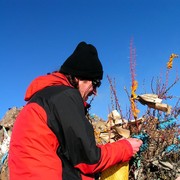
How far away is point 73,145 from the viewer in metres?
2.52

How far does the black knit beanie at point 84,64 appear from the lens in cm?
281

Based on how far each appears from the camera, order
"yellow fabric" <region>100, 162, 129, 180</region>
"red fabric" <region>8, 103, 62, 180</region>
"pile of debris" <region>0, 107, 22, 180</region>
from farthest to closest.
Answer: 1. "pile of debris" <region>0, 107, 22, 180</region>
2. "yellow fabric" <region>100, 162, 129, 180</region>
3. "red fabric" <region>8, 103, 62, 180</region>

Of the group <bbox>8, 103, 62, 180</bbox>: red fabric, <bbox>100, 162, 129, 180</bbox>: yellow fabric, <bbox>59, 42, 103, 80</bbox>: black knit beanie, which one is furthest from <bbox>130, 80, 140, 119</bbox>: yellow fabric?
<bbox>8, 103, 62, 180</bbox>: red fabric

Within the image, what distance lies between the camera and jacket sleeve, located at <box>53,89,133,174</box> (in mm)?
2482

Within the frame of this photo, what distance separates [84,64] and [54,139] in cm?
63

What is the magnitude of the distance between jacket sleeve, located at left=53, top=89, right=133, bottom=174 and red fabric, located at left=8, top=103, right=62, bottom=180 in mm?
91

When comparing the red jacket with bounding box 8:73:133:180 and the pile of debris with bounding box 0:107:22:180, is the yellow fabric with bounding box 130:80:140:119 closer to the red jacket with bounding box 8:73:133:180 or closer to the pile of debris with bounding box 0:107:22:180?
the red jacket with bounding box 8:73:133:180

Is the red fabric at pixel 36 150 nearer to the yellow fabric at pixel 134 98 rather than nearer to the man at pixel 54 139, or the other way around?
the man at pixel 54 139

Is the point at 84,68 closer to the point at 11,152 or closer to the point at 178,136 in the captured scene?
the point at 11,152

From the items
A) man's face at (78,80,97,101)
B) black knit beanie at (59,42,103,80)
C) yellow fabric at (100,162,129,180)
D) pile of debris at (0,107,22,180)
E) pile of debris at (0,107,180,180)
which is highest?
pile of debris at (0,107,22,180)

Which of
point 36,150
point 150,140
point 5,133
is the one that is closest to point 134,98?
point 150,140

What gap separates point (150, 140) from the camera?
3.79 metres

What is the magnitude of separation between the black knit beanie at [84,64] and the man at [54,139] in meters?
0.16

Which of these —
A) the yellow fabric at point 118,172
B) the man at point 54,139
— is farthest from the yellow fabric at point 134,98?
the man at point 54,139
